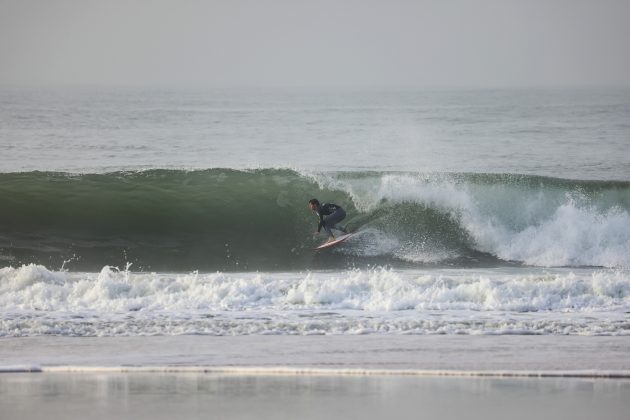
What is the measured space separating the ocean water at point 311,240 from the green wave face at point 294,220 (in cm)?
5

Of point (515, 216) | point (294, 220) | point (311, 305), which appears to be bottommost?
point (311, 305)

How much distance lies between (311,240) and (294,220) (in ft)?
6.04

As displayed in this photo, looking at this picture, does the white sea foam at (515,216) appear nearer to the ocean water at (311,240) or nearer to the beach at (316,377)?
the ocean water at (311,240)

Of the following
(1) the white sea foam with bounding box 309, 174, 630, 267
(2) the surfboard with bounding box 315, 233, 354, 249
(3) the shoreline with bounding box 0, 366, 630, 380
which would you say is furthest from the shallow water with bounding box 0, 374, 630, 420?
(1) the white sea foam with bounding box 309, 174, 630, 267

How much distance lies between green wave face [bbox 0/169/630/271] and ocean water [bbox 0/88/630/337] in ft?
0.18

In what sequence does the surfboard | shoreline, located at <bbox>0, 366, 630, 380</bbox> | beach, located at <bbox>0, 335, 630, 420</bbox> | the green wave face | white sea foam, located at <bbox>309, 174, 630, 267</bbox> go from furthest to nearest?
white sea foam, located at <bbox>309, 174, 630, 267</bbox>
the green wave face
the surfboard
shoreline, located at <bbox>0, 366, 630, 380</bbox>
beach, located at <bbox>0, 335, 630, 420</bbox>

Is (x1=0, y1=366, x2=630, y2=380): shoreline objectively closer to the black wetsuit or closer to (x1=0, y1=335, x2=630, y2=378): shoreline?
(x1=0, y1=335, x2=630, y2=378): shoreline

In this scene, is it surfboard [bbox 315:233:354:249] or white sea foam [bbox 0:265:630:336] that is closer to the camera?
white sea foam [bbox 0:265:630:336]

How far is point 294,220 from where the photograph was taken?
2170 cm

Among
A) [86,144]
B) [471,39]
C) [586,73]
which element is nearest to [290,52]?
[471,39]

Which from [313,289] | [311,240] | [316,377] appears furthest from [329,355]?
[311,240]

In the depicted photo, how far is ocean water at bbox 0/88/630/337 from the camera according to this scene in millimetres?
12367

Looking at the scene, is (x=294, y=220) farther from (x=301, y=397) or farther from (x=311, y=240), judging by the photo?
(x=301, y=397)

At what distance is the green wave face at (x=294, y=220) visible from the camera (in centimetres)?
1922
